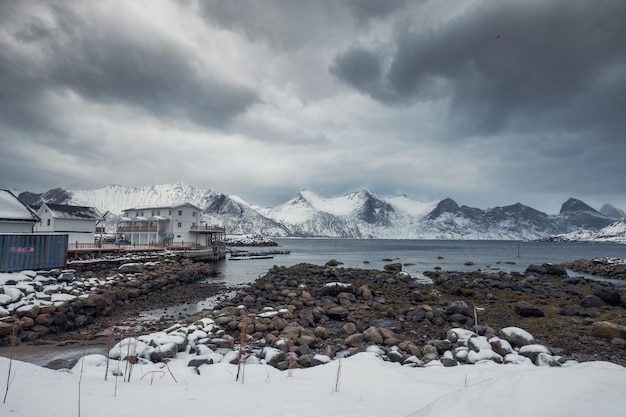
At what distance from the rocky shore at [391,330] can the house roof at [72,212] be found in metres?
28.2

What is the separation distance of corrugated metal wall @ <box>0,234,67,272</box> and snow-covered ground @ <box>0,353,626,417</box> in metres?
19.0

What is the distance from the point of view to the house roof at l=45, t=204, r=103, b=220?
42469mm

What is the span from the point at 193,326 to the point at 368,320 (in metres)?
7.96

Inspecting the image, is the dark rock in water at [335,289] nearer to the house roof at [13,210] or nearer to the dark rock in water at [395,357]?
the dark rock in water at [395,357]

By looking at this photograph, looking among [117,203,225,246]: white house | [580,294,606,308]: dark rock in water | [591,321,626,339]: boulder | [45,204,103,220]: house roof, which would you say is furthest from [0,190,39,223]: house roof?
[580,294,606,308]: dark rock in water

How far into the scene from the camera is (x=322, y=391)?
6527 millimetres

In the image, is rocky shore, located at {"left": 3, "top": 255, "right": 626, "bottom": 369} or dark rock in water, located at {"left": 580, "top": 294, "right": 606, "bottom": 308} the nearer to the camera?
rocky shore, located at {"left": 3, "top": 255, "right": 626, "bottom": 369}

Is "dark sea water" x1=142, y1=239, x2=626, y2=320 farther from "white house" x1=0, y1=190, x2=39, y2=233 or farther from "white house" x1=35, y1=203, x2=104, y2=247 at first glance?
"white house" x1=35, y1=203, x2=104, y2=247

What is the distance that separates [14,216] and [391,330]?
3325cm

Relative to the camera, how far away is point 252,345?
37.9 ft

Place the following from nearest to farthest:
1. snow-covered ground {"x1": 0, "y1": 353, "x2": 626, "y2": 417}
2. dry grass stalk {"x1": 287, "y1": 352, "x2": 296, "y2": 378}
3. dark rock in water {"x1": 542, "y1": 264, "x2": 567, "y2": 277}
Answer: snow-covered ground {"x1": 0, "y1": 353, "x2": 626, "y2": 417} → dry grass stalk {"x1": 287, "y1": 352, "x2": 296, "y2": 378} → dark rock in water {"x1": 542, "y1": 264, "x2": 567, "y2": 277}

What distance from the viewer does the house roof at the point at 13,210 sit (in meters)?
28.3

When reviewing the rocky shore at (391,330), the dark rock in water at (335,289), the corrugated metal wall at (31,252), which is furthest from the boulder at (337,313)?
the corrugated metal wall at (31,252)

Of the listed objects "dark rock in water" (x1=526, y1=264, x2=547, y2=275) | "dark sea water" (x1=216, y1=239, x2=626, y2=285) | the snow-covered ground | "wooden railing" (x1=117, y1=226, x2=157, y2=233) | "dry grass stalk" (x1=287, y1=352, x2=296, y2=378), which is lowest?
"dark sea water" (x1=216, y1=239, x2=626, y2=285)
